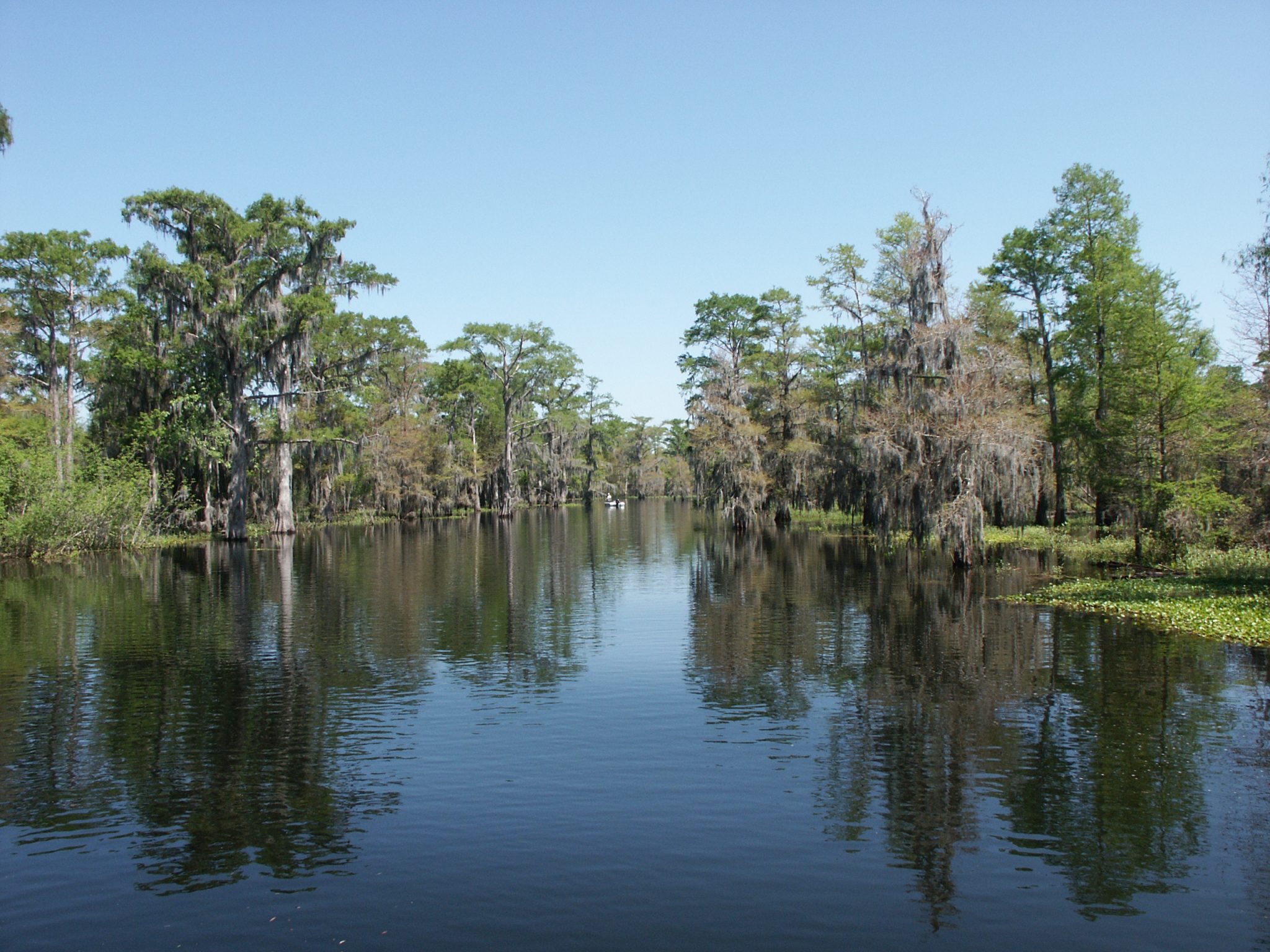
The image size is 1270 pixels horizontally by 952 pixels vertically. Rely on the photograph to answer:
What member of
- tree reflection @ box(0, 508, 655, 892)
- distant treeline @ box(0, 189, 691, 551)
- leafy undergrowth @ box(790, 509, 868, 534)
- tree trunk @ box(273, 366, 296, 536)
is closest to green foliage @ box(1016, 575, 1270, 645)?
tree reflection @ box(0, 508, 655, 892)

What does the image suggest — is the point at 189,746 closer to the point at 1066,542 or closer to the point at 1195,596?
the point at 1195,596

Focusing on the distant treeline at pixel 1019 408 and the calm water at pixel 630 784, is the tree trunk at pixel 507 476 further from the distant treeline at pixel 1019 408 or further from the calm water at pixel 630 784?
the calm water at pixel 630 784

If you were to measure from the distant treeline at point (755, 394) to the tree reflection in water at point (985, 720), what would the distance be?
8009 millimetres

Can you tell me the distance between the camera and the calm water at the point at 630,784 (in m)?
7.37

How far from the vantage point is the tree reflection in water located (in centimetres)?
867

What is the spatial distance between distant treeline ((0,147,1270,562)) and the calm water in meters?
9.67

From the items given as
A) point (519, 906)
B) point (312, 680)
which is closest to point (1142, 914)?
point (519, 906)

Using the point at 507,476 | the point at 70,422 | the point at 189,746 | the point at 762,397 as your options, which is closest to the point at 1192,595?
the point at 189,746

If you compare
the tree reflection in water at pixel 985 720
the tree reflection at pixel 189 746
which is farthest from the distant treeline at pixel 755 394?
the tree reflection at pixel 189 746

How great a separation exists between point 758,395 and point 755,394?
0.22 metres

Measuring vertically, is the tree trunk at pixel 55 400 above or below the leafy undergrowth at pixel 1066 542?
above

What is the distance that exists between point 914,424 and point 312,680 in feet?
71.1

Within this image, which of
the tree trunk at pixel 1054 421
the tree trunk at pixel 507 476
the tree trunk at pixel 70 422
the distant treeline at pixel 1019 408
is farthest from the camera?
the tree trunk at pixel 507 476

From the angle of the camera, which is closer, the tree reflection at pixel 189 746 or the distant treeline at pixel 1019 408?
the tree reflection at pixel 189 746
